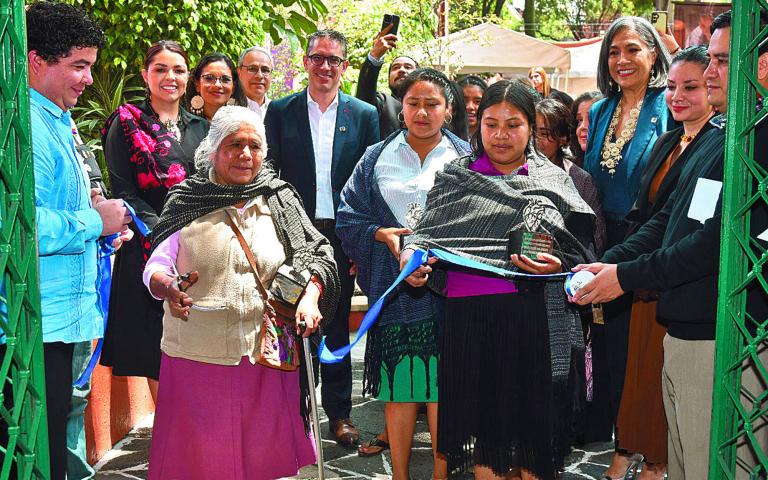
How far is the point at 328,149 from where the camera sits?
20.6ft

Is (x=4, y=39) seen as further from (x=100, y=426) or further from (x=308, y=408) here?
(x=100, y=426)

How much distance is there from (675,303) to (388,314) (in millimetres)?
1896

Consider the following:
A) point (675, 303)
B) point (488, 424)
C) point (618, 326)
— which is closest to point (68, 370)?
point (488, 424)

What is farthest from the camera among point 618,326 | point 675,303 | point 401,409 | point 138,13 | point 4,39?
point 138,13

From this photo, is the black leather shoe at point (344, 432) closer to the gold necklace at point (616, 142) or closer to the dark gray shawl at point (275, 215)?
the dark gray shawl at point (275, 215)

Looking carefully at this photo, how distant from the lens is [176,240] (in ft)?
14.7

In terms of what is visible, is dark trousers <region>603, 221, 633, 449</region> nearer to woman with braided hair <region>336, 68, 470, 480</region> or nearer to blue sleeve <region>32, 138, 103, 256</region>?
woman with braided hair <region>336, 68, 470, 480</region>

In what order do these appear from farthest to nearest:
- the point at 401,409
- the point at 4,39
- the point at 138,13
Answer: the point at 138,13 < the point at 401,409 < the point at 4,39

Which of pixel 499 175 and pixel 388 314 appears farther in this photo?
pixel 388 314

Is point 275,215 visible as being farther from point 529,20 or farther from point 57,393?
point 529,20

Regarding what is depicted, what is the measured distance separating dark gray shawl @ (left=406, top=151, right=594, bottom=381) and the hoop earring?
2586 mm

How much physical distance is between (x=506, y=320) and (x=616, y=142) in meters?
1.75

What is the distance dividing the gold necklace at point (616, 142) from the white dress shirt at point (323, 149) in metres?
1.82

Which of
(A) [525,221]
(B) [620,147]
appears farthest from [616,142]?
(A) [525,221]
